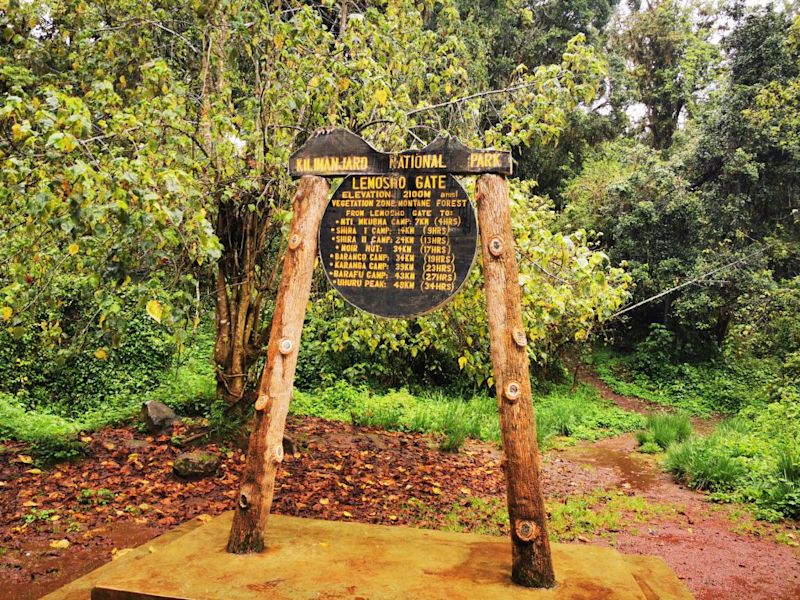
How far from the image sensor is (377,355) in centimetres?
1255

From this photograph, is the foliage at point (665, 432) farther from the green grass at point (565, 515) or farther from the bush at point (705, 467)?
the green grass at point (565, 515)

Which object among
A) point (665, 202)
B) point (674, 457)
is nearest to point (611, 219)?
point (665, 202)

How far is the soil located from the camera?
4764mm

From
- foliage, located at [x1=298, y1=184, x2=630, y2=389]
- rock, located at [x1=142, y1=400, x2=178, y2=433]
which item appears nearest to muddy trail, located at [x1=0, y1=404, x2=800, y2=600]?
rock, located at [x1=142, y1=400, x2=178, y2=433]

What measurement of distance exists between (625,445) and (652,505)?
4.60 meters

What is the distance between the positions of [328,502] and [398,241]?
11.3 feet

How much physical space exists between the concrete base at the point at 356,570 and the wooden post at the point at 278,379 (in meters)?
0.23

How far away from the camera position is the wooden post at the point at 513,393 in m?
3.23

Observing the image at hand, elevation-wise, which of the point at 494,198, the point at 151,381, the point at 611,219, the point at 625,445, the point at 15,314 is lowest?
the point at 625,445

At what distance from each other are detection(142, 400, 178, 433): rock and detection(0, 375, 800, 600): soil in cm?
15

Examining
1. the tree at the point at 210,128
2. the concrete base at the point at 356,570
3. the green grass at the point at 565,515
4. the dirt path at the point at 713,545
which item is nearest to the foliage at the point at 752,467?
the dirt path at the point at 713,545

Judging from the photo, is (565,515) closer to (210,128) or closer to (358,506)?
(358,506)

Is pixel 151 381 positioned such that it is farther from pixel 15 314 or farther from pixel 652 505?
pixel 652 505

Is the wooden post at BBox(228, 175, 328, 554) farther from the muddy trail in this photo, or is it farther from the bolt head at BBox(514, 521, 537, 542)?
the muddy trail
